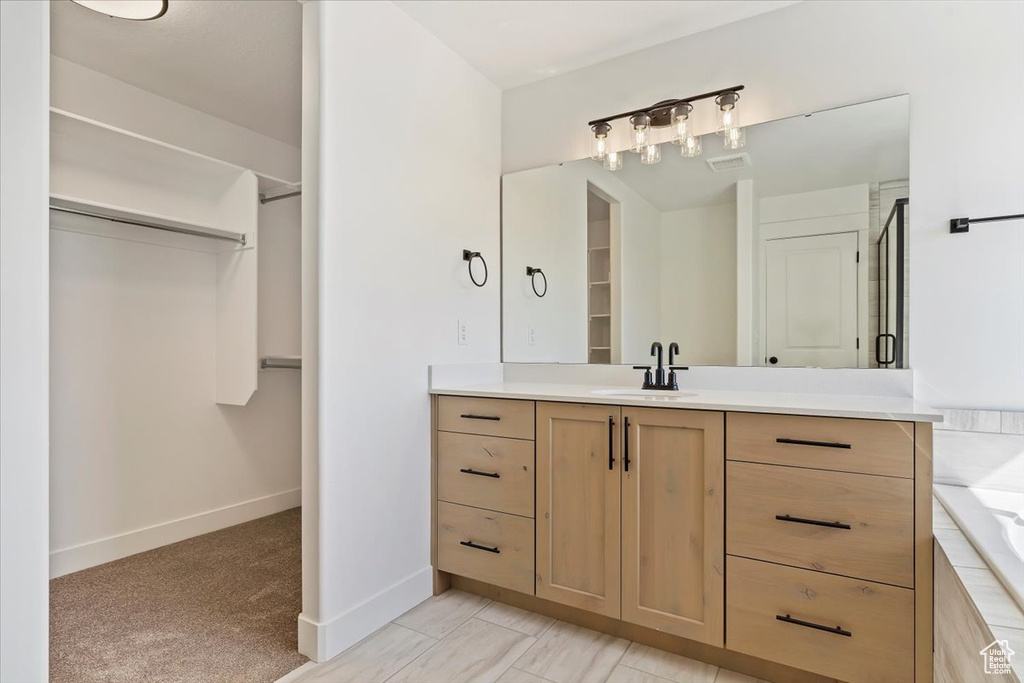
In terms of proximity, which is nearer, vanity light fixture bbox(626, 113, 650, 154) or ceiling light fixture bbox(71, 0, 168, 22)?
ceiling light fixture bbox(71, 0, 168, 22)

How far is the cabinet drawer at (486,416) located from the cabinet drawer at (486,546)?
1.09ft

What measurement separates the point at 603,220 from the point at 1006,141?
146 cm

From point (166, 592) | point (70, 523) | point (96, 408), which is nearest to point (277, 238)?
point (96, 408)

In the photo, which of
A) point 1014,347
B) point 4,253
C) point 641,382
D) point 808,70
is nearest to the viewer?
point 4,253

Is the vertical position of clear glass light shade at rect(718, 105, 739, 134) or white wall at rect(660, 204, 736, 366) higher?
clear glass light shade at rect(718, 105, 739, 134)

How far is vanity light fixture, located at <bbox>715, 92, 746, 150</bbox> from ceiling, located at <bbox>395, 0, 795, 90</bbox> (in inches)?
13.1

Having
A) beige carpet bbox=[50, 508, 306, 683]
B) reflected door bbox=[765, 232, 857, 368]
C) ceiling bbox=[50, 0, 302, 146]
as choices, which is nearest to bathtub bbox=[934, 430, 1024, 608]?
reflected door bbox=[765, 232, 857, 368]

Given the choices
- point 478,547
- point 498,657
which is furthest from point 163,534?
point 498,657

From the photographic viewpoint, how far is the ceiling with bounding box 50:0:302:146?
218cm

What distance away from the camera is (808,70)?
2.13 meters

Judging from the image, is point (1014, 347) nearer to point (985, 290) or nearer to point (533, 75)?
point (985, 290)

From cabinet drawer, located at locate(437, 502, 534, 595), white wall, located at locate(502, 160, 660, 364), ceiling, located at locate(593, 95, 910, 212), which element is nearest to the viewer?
ceiling, located at locate(593, 95, 910, 212)

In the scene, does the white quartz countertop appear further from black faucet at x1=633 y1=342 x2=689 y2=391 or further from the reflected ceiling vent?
the reflected ceiling vent

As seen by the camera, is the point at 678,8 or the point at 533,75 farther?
the point at 533,75
